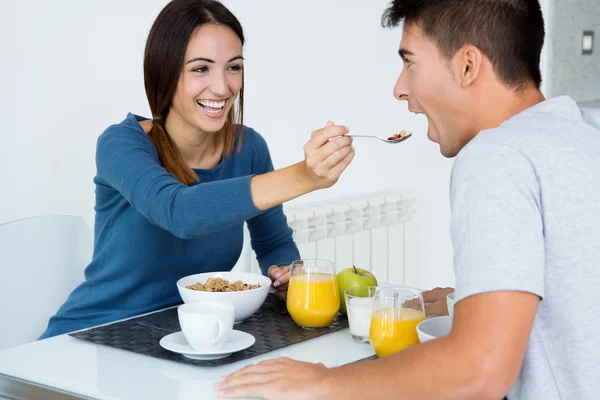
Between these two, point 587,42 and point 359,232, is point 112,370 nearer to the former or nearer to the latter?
point 359,232

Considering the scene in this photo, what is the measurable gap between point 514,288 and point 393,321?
32 centimetres

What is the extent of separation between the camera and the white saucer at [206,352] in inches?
46.5

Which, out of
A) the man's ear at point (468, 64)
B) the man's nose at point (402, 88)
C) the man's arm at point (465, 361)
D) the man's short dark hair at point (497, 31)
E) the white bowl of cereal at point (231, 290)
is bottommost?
the white bowl of cereal at point (231, 290)

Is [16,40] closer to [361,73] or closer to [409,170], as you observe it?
[361,73]

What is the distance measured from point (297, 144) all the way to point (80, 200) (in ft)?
2.59

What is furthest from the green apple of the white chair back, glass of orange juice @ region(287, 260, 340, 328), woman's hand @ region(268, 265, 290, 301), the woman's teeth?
the white chair back

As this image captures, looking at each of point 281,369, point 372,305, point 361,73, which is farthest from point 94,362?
point 361,73

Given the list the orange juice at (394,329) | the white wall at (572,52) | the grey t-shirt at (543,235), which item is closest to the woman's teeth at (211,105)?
the orange juice at (394,329)

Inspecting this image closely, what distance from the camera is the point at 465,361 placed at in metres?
A: 0.88

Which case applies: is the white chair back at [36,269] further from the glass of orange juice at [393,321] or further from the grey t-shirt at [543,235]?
the grey t-shirt at [543,235]

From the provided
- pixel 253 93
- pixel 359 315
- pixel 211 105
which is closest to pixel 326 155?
pixel 359 315

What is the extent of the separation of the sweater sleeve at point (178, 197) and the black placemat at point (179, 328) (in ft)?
0.53

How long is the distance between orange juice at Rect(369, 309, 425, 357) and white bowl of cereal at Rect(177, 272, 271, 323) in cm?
26

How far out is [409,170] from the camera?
3.07 meters
